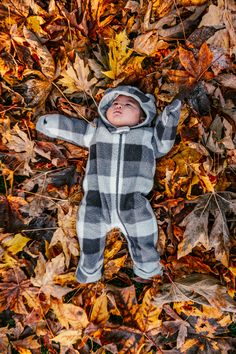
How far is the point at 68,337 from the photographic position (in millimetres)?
2387

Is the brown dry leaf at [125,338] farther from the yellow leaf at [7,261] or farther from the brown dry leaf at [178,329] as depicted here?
the yellow leaf at [7,261]

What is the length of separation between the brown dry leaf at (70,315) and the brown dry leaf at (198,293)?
1.63 feet

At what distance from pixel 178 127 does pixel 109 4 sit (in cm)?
99

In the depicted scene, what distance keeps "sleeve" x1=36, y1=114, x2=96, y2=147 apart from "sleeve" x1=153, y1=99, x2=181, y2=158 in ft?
1.53

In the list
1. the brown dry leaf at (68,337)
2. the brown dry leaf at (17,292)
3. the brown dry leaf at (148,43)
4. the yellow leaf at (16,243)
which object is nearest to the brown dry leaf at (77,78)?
the brown dry leaf at (148,43)

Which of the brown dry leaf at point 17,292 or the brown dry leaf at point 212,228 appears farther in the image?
the brown dry leaf at point 17,292

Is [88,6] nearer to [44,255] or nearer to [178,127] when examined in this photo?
[178,127]

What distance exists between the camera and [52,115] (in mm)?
2576

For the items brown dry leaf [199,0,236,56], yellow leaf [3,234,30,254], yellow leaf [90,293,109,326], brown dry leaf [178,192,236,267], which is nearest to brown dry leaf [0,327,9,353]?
yellow leaf [3,234,30,254]

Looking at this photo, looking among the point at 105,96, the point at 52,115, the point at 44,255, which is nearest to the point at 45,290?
the point at 44,255

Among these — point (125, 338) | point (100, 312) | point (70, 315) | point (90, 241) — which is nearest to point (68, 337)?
point (70, 315)

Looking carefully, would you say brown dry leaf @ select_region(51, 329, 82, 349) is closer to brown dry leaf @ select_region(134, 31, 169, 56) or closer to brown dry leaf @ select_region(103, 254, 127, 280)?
brown dry leaf @ select_region(103, 254, 127, 280)

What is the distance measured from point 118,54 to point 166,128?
64cm

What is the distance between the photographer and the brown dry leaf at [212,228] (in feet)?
7.54
